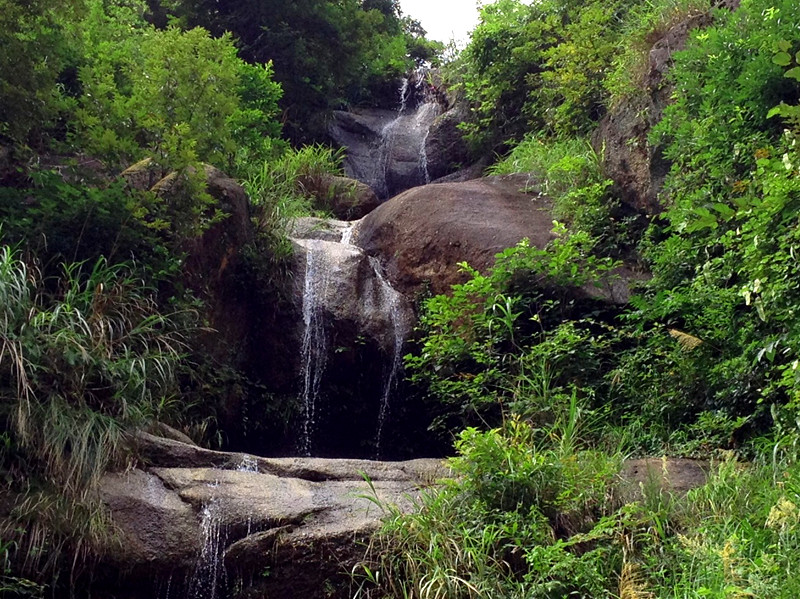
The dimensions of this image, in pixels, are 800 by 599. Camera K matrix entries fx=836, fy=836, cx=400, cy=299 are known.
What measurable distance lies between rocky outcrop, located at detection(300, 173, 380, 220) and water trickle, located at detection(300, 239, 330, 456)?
3.22 meters

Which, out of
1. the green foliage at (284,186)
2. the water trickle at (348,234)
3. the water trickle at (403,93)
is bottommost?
the water trickle at (348,234)

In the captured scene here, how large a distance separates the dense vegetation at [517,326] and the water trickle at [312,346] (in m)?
0.36

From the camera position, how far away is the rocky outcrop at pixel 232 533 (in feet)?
17.7

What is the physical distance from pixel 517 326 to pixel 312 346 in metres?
2.28

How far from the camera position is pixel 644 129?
9.60 metres

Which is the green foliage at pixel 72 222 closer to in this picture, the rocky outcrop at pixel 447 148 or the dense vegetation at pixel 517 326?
the dense vegetation at pixel 517 326

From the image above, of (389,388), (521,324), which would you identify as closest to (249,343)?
(389,388)

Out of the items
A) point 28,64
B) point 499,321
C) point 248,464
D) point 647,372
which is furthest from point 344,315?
point 28,64

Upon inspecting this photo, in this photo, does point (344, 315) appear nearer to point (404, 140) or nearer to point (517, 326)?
point (517, 326)

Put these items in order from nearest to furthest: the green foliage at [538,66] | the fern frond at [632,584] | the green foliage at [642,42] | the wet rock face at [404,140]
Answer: the fern frond at [632,584] < the green foliage at [642,42] < the green foliage at [538,66] < the wet rock face at [404,140]

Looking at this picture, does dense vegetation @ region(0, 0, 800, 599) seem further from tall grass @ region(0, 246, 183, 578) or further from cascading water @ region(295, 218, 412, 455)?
cascading water @ region(295, 218, 412, 455)

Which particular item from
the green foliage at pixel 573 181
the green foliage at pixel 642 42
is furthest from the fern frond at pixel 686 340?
the green foliage at pixel 642 42

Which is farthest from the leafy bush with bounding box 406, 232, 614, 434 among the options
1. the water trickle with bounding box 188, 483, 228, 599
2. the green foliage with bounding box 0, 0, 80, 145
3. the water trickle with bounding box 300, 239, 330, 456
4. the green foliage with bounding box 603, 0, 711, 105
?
the green foliage with bounding box 0, 0, 80, 145

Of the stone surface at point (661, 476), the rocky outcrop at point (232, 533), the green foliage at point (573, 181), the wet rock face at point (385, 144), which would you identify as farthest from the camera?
the wet rock face at point (385, 144)
